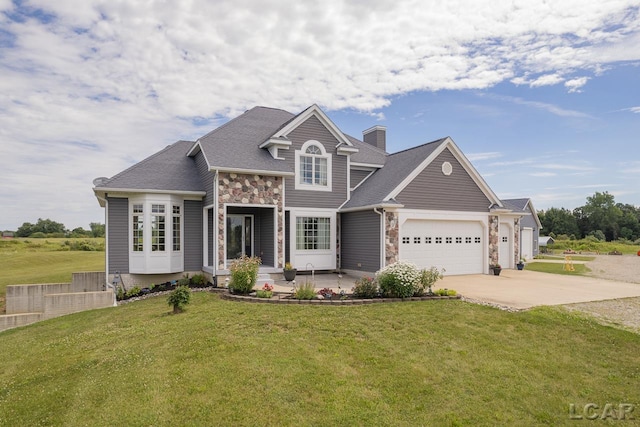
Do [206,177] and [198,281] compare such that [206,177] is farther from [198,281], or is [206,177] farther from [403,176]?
[403,176]

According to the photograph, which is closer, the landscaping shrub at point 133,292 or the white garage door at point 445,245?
the landscaping shrub at point 133,292

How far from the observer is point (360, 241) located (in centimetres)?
1593

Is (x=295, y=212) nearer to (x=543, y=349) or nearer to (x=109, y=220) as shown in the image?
(x=109, y=220)

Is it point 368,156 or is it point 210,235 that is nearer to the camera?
point 210,235

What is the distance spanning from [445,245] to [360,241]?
3615mm

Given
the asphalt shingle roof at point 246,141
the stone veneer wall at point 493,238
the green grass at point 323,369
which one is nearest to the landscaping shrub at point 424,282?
the green grass at point 323,369

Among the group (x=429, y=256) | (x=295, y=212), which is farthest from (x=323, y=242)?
(x=429, y=256)

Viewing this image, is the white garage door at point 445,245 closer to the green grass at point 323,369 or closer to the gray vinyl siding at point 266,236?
the gray vinyl siding at point 266,236

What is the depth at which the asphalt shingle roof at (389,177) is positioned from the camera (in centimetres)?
1533

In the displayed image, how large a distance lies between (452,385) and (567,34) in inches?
512

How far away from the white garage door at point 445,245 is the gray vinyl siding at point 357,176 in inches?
141

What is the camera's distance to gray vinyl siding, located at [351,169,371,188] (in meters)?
18.0

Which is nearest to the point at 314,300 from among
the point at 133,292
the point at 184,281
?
the point at 184,281

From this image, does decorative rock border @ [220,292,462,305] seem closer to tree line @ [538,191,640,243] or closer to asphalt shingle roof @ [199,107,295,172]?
asphalt shingle roof @ [199,107,295,172]
